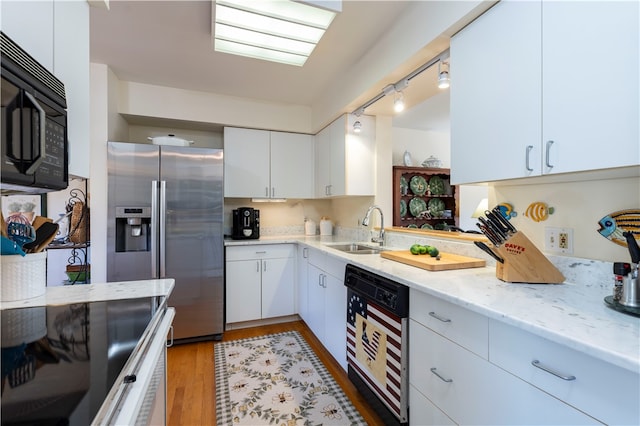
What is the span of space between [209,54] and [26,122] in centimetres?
189

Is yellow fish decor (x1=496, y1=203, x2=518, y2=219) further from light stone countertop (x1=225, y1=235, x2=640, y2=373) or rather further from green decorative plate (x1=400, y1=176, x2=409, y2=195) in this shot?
green decorative plate (x1=400, y1=176, x2=409, y2=195)

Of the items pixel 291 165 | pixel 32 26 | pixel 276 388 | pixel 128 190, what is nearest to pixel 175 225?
pixel 128 190

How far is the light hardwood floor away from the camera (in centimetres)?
170

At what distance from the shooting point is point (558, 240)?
133 centimetres

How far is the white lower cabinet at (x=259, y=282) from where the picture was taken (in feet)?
9.45

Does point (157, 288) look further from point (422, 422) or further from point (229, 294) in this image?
point (229, 294)

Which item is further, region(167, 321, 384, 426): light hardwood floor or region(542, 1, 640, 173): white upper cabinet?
region(167, 321, 384, 426): light hardwood floor

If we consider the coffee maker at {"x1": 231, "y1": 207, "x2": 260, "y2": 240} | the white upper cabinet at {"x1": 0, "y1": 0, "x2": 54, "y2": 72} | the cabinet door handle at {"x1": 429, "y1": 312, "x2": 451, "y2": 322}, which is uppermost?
the white upper cabinet at {"x1": 0, "y1": 0, "x2": 54, "y2": 72}

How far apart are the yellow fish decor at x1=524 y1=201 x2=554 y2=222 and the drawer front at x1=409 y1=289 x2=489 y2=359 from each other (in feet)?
2.27

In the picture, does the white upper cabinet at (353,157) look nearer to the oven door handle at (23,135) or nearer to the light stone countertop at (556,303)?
the light stone countertop at (556,303)

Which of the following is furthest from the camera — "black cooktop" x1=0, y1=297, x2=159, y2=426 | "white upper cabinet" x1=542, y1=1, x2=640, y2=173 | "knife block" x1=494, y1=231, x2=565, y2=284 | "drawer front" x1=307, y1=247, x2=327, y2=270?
"drawer front" x1=307, y1=247, x2=327, y2=270

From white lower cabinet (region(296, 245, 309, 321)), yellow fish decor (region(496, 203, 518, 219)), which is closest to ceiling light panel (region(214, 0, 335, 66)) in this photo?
yellow fish decor (region(496, 203, 518, 219))

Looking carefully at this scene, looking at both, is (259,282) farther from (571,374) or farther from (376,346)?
(571,374)

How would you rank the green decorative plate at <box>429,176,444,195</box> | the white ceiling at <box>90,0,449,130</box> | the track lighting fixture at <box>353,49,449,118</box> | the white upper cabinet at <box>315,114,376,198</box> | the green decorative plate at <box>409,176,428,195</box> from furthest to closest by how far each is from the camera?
1. the green decorative plate at <box>429,176,444,195</box>
2. the green decorative plate at <box>409,176,428,195</box>
3. the white upper cabinet at <box>315,114,376,198</box>
4. the white ceiling at <box>90,0,449,130</box>
5. the track lighting fixture at <box>353,49,449,118</box>
